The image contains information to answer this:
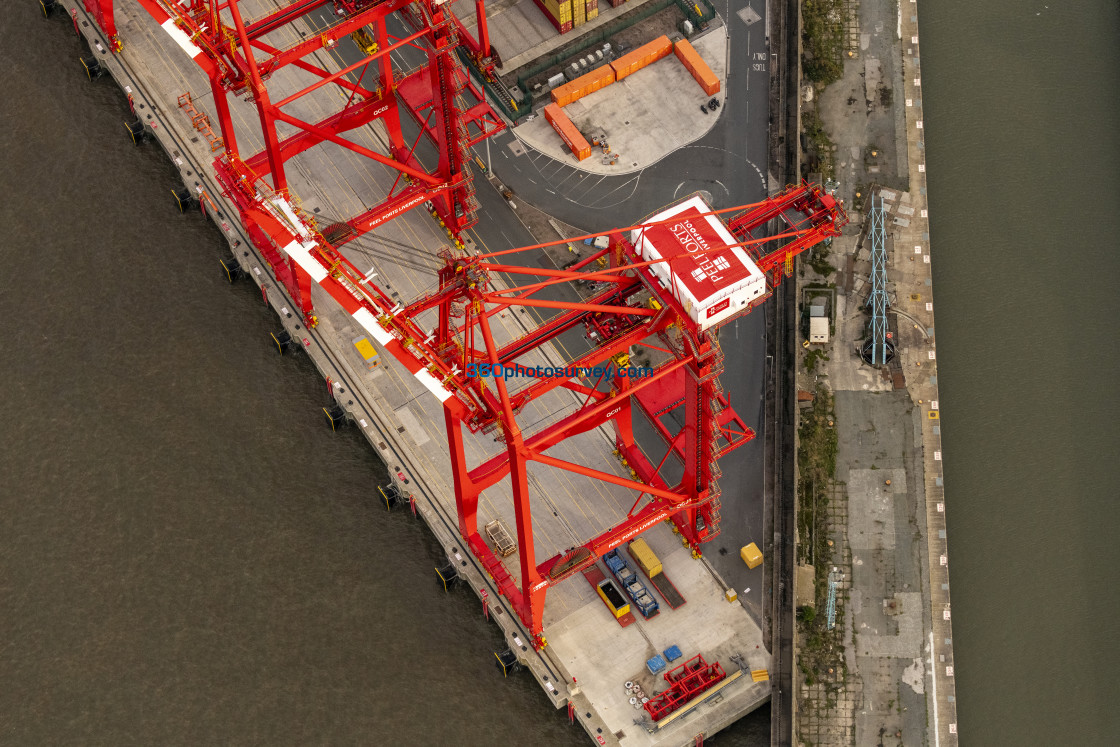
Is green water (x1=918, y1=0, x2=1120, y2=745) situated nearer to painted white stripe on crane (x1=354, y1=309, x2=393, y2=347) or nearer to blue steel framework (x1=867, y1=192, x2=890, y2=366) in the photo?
blue steel framework (x1=867, y1=192, x2=890, y2=366)

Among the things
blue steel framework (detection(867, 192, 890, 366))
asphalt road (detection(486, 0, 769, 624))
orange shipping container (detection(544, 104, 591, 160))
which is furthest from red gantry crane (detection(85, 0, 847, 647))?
blue steel framework (detection(867, 192, 890, 366))

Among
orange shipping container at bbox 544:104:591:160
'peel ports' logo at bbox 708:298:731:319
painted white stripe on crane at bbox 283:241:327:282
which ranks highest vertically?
painted white stripe on crane at bbox 283:241:327:282

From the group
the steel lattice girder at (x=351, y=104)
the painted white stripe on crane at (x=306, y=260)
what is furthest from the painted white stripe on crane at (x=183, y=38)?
the painted white stripe on crane at (x=306, y=260)

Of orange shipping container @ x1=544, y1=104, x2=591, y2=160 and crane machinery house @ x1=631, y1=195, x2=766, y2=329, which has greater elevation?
orange shipping container @ x1=544, y1=104, x2=591, y2=160

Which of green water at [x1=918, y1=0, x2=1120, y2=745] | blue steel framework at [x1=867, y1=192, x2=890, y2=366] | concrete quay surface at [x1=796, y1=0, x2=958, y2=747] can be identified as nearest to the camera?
concrete quay surface at [x1=796, y1=0, x2=958, y2=747]

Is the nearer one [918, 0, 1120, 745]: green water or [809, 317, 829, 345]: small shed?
[918, 0, 1120, 745]: green water

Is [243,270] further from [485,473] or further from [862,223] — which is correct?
[862,223]
